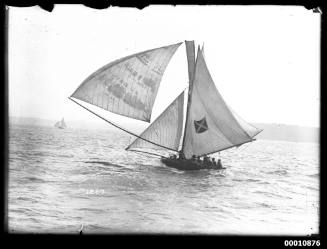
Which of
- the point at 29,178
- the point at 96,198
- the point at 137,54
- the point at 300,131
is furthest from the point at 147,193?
the point at 300,131

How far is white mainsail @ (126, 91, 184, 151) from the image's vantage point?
7.30 m

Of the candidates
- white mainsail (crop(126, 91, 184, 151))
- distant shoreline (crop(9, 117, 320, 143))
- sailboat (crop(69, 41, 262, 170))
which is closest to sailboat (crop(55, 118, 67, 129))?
distant shoreline (crop(9, 117, 320, 143))

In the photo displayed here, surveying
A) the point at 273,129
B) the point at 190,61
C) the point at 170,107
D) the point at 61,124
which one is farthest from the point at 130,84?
the point at 273,129

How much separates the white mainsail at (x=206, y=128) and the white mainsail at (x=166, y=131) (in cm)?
35

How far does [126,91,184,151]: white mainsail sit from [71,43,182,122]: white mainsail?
59 centimetres

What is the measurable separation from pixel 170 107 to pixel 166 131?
1.38 m

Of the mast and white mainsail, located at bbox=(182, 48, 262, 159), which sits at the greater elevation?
the mast

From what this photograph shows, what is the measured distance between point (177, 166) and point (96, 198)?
2.76m

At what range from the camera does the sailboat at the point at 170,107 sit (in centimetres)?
612

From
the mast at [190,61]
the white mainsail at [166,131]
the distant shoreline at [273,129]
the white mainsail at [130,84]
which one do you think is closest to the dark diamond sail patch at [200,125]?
the white mainsail at [166,131]

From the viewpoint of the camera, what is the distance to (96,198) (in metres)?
5.43

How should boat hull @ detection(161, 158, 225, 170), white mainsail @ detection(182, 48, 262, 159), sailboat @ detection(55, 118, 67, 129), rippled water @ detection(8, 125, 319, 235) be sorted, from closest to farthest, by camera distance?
rippled water @ detection(8, 125, 319, 235)
sailboat @ detection(55, 118, 67, 129)
white mainsail @ detection(182, 48, 262, 159)
boat hull @ detection(161, 158, 225, 170)

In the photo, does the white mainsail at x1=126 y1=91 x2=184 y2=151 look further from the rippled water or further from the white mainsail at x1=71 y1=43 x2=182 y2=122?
the rippled water

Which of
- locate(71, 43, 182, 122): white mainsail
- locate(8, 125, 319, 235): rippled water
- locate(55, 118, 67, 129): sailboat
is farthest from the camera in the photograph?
locate(71, 43, 182, 122): white mainsail
